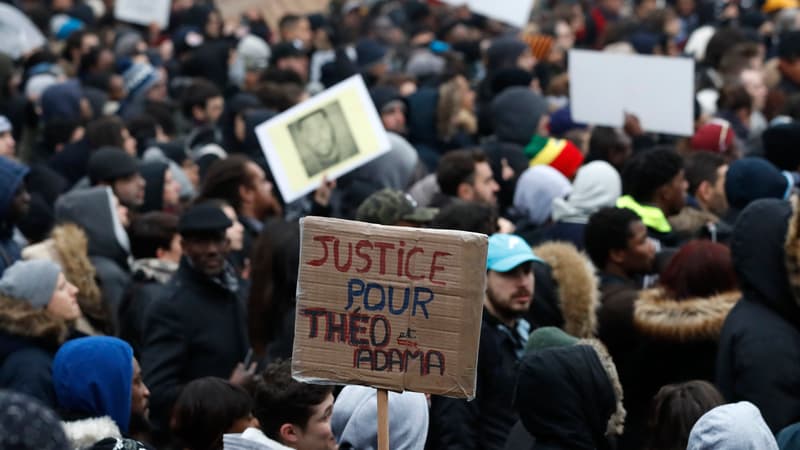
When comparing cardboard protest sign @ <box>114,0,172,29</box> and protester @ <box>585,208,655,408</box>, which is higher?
protester @ <box>585,208,655,408</box>

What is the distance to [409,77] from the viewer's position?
11.7 meters

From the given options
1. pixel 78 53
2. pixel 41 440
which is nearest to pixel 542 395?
pixel 41 440

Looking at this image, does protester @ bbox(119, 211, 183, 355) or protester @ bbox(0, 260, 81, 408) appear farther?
protester @ bbox(119, 211, 183, 355)

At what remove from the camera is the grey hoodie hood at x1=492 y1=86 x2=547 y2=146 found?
9.66 meters

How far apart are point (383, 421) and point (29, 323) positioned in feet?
7.23

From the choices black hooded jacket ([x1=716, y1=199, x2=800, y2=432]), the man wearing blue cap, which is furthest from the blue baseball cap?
black hooded jacket ([x1=716, y1=199, x2=800, y2=432])

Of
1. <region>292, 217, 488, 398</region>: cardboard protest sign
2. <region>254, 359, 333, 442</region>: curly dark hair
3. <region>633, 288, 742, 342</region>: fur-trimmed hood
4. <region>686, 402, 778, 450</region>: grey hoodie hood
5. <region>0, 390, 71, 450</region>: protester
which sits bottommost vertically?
<region>633, 288, 742, 342</region>: fur-trimmed hood

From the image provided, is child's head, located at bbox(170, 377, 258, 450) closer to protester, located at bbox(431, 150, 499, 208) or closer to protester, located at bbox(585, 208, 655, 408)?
protester, located at bbox(585, 208, 655, 408)

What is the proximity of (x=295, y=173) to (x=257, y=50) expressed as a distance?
638 cm

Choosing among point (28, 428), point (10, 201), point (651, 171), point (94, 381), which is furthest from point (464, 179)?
point (28, 428)

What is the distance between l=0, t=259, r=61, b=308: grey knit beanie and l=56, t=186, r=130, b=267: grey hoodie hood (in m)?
1.67

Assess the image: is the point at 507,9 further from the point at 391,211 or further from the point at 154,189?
the point at 391,211

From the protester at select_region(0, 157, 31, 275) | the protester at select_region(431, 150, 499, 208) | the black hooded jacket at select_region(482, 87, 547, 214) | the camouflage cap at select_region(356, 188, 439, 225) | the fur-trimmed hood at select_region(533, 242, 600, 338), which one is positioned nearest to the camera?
the fur-trimmed hood at select_region(533, 242, 600, 338)

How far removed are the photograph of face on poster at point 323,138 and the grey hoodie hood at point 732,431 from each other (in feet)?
14.4
